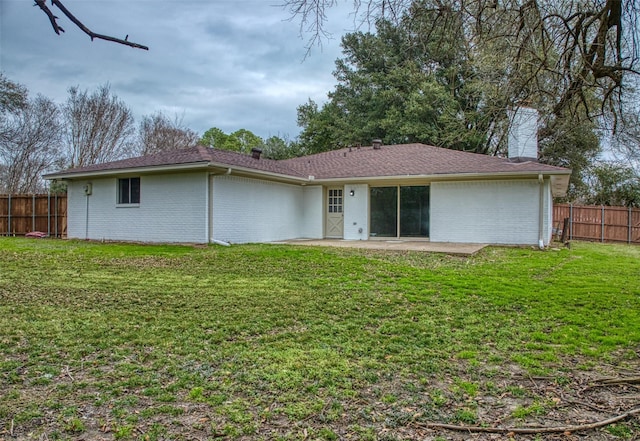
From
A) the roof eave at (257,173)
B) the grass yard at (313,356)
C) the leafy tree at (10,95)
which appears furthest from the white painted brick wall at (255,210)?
the leafy tree at (10,95)

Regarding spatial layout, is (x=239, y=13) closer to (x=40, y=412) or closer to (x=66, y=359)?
(x=66, y=359)

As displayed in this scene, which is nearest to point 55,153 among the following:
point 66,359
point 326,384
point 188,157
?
point 188,157

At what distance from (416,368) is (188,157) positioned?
10.5m

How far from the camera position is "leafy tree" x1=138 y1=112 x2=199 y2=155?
1112 inches

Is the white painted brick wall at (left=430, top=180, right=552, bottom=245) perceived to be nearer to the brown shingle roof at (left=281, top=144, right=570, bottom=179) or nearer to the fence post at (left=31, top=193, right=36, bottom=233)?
the brown shingle roof at (left=281, top=144, right=570, bottom=179)

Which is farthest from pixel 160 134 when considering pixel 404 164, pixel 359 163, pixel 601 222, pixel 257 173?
pixel 601 222

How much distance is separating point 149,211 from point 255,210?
3.14 meters

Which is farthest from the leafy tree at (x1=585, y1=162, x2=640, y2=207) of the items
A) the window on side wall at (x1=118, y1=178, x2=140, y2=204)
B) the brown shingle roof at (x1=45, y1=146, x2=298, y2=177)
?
the window on side wall at (x1=118, y1=178, x2=140, y2=204)

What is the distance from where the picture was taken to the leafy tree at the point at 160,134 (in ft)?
92.6

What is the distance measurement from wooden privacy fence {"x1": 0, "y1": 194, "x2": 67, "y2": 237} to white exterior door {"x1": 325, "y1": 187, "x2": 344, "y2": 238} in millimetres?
10040

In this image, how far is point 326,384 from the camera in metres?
3.12

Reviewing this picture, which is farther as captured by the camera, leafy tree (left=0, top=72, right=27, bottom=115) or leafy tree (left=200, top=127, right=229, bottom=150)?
leafy tree (left=200, top=127, right=229, bottom=150)

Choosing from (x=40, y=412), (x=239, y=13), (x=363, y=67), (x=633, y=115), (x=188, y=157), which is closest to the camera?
(x=40, y=412)

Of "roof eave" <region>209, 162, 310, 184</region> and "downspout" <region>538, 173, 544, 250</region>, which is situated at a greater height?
"roof eave" <region>209, 162, 310, 184</region>
